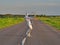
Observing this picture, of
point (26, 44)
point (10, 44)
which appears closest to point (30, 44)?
point (26, 44)

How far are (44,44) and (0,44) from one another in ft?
8.23

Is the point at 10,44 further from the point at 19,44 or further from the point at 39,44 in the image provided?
the point at 39,44

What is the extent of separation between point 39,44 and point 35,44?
235 millimetres

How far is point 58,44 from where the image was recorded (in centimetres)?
1452

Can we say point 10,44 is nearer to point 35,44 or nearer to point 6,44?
point 6,44

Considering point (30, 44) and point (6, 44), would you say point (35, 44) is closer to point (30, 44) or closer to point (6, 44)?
point (30, 44)

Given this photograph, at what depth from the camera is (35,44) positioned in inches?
563

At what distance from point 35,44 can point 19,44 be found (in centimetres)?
102

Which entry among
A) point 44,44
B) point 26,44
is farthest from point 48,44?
point 26,44

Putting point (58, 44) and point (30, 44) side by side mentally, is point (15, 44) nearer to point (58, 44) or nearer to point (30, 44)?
point (30, 44)

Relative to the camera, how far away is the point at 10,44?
13961 mm

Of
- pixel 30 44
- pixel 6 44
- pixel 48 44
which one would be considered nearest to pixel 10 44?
pixel 6 44

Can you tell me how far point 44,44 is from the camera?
1426 centimetres

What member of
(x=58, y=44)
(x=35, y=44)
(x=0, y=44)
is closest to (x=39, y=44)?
(x=35, y=44)
